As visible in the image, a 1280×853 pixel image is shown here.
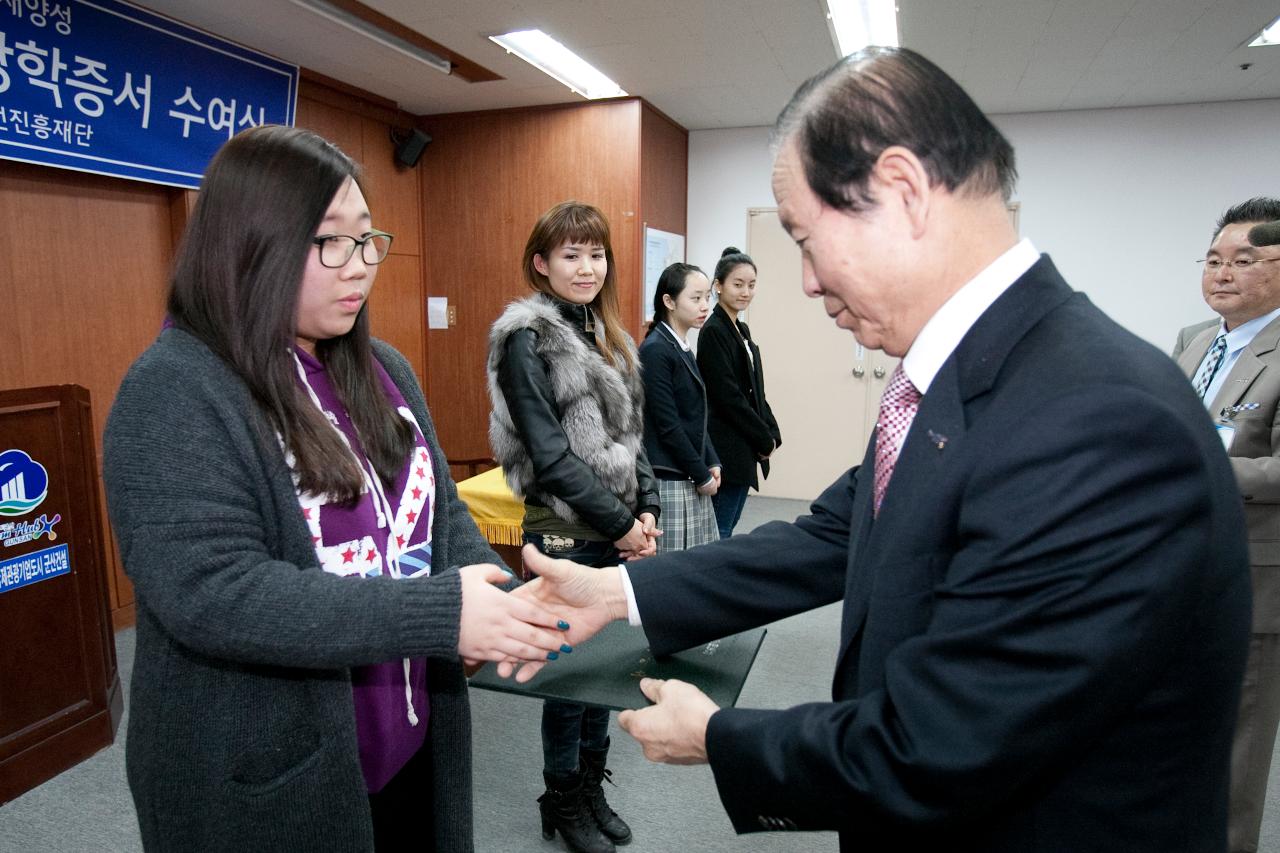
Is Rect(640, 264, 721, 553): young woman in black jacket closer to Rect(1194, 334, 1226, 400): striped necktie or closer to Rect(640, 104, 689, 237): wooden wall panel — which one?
Rect(1194, 334, 1226, 400): striped necktie

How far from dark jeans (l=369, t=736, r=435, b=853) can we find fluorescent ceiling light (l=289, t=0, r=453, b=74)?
2.96 meters

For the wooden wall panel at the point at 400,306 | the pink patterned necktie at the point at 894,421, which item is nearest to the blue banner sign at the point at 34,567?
the pink patterned necktie at the point at 894,421

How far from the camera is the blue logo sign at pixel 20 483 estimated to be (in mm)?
2197

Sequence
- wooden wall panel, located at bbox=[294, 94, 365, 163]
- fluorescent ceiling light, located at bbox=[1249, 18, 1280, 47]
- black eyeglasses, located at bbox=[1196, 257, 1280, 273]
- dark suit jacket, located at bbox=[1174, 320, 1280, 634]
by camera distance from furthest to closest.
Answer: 1. wooden wall panel, located at bbox=[294, 94, 365, 163]
2. fluorescent ceiling light, located at bbox=[1249, 18, 1280, 47]
3. black eyeglasses, located at bbox=[1196, 257, 1280, 273]
4. dark suit jacket, located at bbox=[1174, 320, 1280, 634]

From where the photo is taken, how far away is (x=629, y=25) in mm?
3484

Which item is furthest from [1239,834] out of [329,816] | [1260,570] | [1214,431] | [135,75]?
[135,75]

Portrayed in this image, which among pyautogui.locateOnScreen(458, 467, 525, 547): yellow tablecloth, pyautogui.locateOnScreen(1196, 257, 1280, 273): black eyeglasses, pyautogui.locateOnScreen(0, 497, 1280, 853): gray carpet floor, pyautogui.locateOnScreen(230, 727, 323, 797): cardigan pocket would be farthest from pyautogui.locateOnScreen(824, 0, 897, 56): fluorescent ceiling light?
pyautogui.locateOnScreen(230, 727, 323, 797): cardigan pocket

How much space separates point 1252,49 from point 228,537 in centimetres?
488

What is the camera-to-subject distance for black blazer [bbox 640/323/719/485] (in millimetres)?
2684

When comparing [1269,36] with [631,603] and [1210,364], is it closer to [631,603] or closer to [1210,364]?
[1210,364]

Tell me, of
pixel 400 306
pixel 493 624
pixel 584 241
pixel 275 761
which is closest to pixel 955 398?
pixel 493 624

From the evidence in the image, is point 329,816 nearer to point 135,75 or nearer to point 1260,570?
point 1260,570

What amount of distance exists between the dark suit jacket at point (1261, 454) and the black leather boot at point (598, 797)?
1647 mm

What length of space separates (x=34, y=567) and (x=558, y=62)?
10.7 ft
